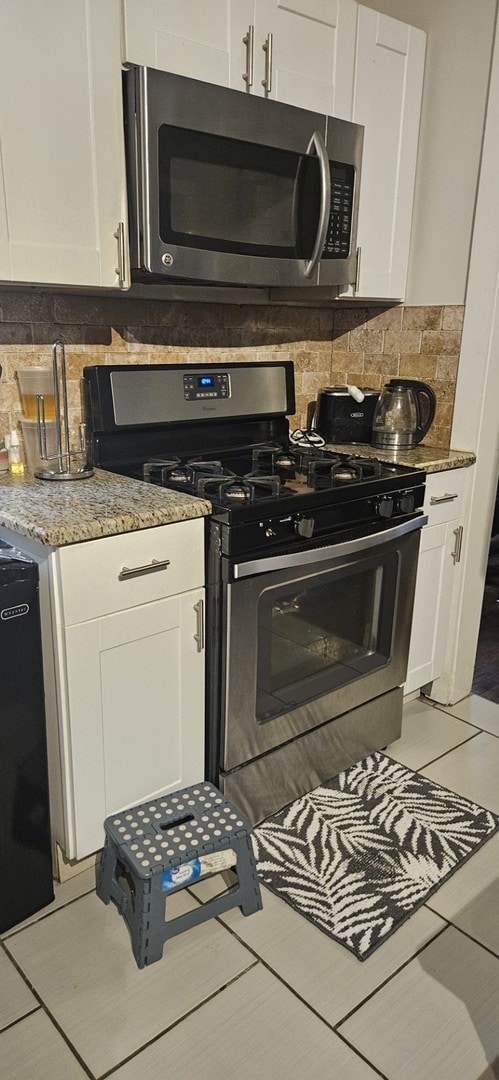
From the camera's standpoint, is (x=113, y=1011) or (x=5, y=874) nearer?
(x=113, y=1011)

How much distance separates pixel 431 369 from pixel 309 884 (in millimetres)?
1660

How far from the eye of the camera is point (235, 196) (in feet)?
6.18

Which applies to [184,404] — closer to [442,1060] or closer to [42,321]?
[42,321]

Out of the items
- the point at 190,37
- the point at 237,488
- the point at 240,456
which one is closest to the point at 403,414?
the point at 240,456

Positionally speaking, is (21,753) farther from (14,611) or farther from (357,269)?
(357,269)

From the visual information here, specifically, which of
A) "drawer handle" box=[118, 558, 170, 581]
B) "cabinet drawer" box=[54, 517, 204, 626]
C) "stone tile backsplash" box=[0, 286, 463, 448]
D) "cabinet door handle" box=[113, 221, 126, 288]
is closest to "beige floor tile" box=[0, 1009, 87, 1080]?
"cabinet drawer" box=[54, 517, 204, 626]

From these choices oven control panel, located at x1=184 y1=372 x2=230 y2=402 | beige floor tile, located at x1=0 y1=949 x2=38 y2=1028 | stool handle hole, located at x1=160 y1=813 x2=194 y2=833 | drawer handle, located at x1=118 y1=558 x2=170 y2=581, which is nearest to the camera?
beige floor tile, located at x1=0 y1=949 x2=38 y2=1028

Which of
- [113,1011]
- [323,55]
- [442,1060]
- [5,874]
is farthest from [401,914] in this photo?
[323,55]

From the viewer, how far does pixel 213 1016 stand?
1.44 meters

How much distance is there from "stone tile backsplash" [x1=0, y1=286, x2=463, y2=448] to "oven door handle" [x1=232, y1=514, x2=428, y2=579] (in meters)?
0.51

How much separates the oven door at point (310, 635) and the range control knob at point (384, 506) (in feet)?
0.21

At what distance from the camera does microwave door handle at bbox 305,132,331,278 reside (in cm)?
198

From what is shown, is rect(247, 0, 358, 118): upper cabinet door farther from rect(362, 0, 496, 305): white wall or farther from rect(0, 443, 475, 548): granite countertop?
rect(0, 443, 475, 548): granite countertop

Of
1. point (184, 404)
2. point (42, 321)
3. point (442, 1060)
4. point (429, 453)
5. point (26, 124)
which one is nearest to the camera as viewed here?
point (442, 1060)
